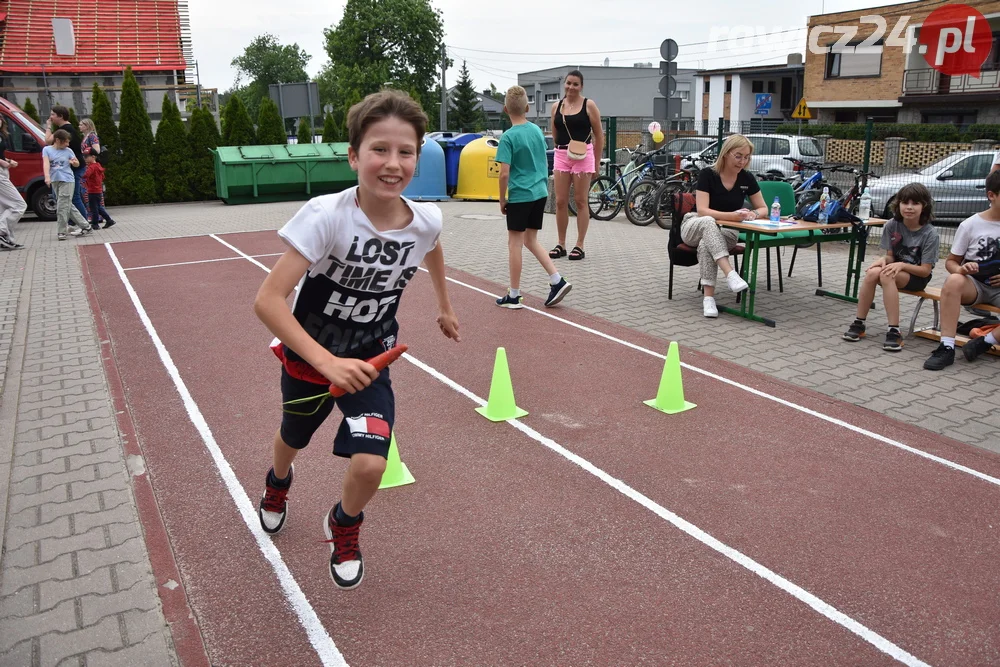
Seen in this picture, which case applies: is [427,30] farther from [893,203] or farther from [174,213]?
[893,203]

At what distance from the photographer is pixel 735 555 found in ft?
11.5

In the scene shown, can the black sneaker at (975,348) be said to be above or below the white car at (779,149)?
below

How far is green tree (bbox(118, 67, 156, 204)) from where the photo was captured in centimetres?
1948

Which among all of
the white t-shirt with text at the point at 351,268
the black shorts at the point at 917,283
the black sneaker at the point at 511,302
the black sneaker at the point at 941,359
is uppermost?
the white t-shirt with text at the point at 351,268

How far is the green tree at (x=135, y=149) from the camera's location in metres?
19.5

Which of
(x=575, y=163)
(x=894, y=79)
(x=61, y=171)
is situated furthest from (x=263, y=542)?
(x=894, y=79)

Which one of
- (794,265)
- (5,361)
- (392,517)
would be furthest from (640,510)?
(794,265)

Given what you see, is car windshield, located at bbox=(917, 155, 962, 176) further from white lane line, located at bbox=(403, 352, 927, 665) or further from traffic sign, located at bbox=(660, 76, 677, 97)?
white lane line, located at bbox=(403, 352, 927, 665)

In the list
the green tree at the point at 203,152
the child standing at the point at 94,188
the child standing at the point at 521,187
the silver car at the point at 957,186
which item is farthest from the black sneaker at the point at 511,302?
the green tree at the point at 203,152

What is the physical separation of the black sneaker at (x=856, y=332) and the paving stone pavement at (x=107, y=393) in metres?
0.10

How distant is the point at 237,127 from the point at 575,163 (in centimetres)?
1426

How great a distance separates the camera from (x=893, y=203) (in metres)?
7.12

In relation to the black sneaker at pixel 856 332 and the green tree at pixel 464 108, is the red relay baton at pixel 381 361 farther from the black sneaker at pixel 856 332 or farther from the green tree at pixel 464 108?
the green tree at pixel 464 108

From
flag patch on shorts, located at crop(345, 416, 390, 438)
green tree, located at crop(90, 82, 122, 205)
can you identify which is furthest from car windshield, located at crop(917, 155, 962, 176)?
green tree, located at crop(90, 82, 122, 205)
